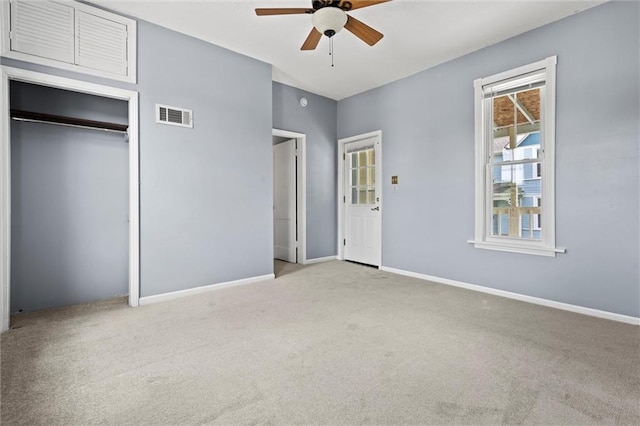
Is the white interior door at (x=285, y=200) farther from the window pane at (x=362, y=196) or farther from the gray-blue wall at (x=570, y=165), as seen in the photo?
the gray-blue wall at (x=570, y=165)

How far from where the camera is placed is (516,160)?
11.8 feet

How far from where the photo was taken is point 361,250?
5500 mm

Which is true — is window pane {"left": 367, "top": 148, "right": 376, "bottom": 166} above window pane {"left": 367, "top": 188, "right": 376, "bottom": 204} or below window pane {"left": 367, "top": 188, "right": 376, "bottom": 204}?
above

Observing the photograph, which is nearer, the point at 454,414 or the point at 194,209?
the point at 454,414

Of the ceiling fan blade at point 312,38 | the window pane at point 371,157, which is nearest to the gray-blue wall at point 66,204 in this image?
the ceiling fan blade at point 312,38

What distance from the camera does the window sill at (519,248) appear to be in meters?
3.22

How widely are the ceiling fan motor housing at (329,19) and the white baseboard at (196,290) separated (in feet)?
10.0

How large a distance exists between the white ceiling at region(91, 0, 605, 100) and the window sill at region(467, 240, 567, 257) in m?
2.41

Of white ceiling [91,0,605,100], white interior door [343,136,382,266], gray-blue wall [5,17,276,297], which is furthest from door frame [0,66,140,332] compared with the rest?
white interior door [343,136,382,266]

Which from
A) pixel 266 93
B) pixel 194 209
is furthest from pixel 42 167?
pixel 266 93

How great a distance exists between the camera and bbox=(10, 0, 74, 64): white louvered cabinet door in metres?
2.66

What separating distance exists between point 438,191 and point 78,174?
176 inches

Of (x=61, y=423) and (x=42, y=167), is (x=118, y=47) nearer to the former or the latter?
(x=42, y=167)

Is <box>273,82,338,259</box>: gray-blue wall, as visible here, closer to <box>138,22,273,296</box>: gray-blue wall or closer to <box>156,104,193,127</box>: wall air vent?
<box>138,22,273,296</box>: gray-blue wall
